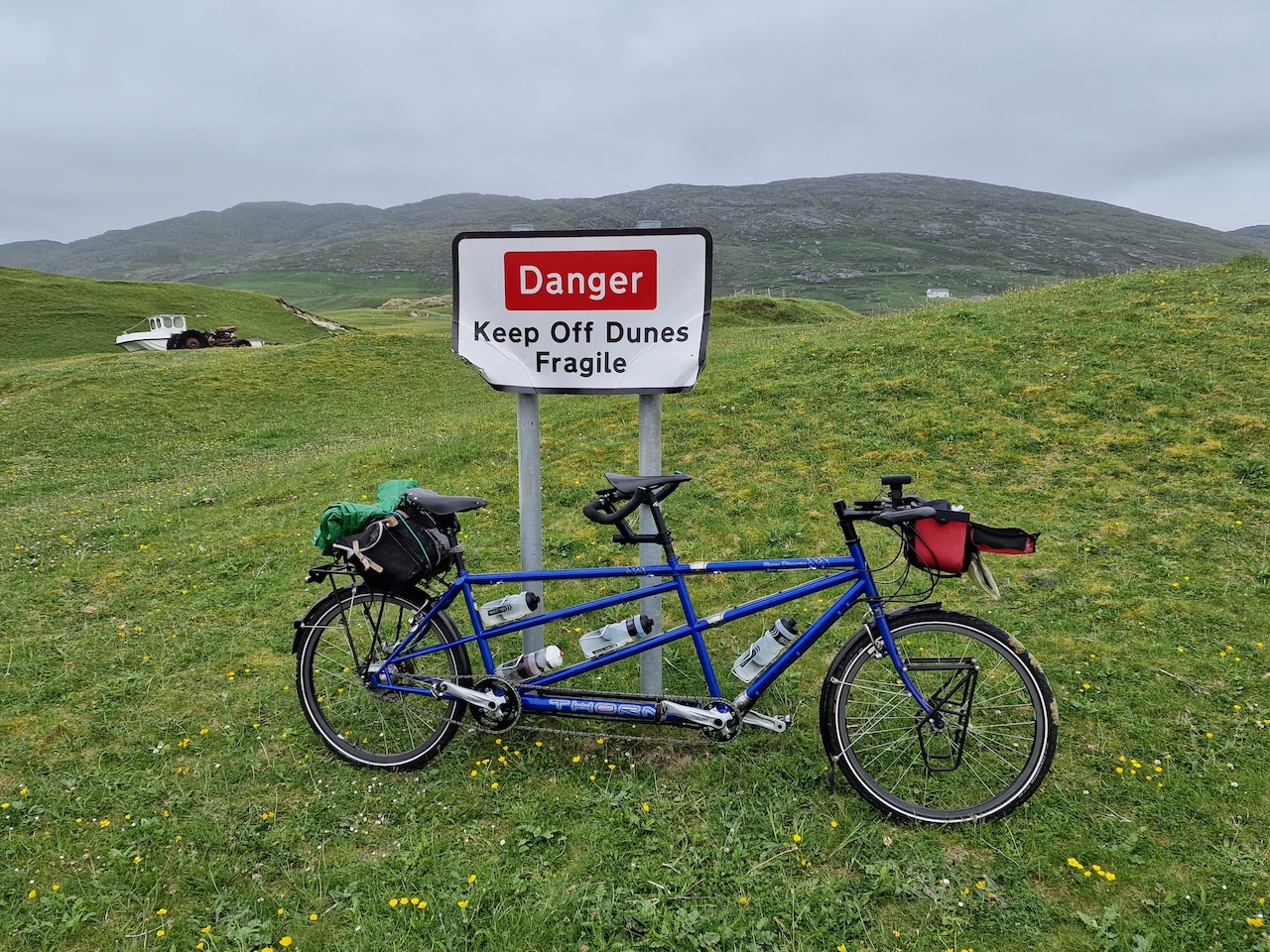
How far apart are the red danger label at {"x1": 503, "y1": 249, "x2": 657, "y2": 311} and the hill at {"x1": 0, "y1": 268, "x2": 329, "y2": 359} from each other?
4422cm

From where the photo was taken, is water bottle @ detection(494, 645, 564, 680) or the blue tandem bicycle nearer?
the blue tandem bicycle

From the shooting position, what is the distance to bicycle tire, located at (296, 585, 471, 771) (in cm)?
427

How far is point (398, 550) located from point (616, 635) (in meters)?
1.42

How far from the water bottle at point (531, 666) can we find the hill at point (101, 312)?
4456 centimetres

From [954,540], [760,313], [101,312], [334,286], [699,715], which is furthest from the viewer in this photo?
[334,286]

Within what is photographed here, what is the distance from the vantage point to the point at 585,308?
4.26m

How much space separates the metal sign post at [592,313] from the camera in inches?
164

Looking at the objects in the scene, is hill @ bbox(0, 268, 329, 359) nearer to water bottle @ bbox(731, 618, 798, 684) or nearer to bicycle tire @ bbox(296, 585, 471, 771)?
bicycle tire @ bbox(296, 585, 471, 771)

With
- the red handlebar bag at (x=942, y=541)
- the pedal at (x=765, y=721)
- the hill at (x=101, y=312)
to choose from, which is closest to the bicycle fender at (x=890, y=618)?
the red handlebar bag at (x=942, y=541)

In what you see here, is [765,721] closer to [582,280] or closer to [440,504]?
[440,504]

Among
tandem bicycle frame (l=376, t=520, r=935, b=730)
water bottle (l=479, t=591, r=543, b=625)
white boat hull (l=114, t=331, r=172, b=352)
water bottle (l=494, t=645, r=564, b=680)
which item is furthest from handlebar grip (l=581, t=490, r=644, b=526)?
white boat hull (l=114, t=331, r=172, b=352)

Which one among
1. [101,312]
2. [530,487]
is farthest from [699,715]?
[101,312]

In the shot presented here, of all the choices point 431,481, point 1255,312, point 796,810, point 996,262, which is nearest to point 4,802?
point 796,810

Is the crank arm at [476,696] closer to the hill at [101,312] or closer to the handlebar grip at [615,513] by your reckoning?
the handlebar grip at [615,513]
